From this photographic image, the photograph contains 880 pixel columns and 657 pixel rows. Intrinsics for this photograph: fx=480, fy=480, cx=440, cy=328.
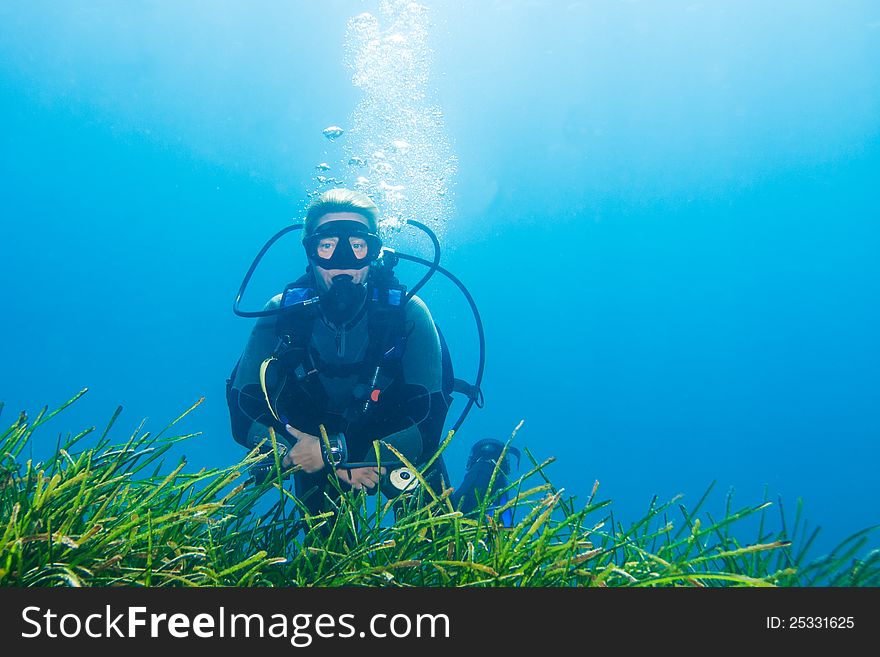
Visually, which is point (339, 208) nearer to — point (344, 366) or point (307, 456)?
point (344, 366)

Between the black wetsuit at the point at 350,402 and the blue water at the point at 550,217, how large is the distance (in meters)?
14.5

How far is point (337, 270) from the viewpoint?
12.8ft

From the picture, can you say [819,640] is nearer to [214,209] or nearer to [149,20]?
[149,20]

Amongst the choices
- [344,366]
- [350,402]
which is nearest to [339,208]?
[344,366]

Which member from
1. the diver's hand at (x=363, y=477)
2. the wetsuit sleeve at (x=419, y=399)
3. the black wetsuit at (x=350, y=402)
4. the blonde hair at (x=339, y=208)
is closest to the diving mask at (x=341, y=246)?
the blonde hair at (x=339, y=208)

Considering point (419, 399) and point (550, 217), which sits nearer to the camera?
point (419, 399)

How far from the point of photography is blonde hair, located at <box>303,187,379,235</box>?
4062 mm

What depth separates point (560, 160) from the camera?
51188 millimetres

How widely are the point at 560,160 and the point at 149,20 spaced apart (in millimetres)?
37763

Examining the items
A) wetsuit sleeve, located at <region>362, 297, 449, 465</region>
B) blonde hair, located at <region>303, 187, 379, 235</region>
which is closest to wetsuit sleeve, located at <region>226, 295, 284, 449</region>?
wetsuit sleeve, located at <region>362, 297, 449, 465</region>

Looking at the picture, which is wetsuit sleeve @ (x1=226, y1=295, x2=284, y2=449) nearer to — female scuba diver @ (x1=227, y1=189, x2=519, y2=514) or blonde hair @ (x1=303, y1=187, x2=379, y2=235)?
female scuba diver @ (x1=227, y1=189, x2=519, y2=514)

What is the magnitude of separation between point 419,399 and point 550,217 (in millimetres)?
58002

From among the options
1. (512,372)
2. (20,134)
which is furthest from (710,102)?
(20,134)

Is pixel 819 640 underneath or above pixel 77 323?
underneath
